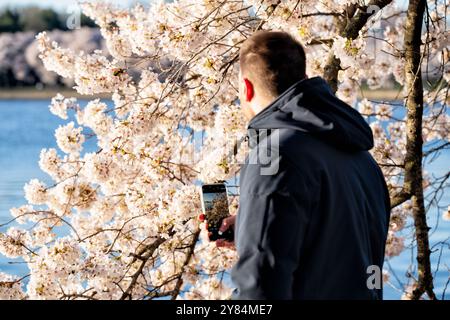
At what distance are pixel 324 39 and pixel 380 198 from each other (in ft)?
8.34

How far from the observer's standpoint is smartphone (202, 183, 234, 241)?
2.50m

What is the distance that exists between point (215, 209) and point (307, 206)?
54 cm

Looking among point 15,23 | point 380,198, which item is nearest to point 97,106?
point 380,198

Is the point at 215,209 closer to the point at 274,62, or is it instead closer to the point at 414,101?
the point at 274,62

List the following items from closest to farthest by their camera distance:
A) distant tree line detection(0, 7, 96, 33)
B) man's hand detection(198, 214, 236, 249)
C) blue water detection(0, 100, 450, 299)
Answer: man's hand detection(198, 214, 236, 249) < blue water detection(0, 100, 450, 299) < distant tree line detection(0, 7, 96, 33)

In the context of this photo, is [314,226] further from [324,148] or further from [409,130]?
[409,130]

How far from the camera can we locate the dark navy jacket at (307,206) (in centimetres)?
204

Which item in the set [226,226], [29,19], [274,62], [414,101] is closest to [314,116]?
[274,62]

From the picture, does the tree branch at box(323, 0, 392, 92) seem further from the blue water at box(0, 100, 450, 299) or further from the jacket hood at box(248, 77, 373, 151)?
the jacket hood at box(248, 77, 373, 151)

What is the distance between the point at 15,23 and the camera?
55.1 metres

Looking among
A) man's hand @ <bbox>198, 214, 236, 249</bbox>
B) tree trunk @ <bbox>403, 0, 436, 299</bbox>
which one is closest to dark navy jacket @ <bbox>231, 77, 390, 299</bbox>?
man's hand @ <bbox>198, 214, 236, 249</bbox>

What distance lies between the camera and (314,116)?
85.4 inches

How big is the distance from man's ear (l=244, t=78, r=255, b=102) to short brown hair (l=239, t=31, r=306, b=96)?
2 cm

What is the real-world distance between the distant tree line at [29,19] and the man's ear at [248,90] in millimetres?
49678
